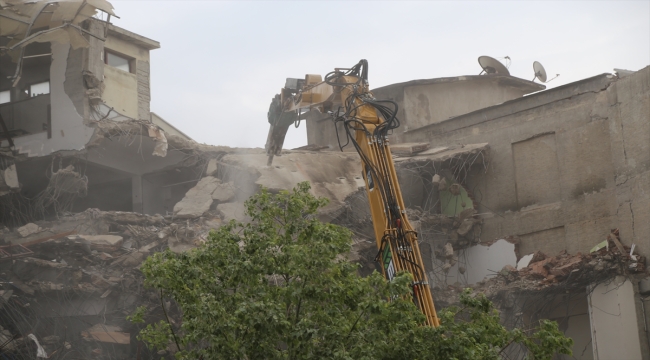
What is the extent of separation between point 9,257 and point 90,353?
7.63 ft

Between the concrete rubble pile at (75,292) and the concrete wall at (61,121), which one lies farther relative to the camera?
the concrete wall at (61,121)

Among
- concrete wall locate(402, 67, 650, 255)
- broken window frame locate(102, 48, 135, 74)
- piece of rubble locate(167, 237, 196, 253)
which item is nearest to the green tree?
piece of rubble locate(167, 237, 196, 253)

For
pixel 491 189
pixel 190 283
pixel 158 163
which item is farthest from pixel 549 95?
pixel 190 283

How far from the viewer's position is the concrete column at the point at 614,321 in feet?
56.0

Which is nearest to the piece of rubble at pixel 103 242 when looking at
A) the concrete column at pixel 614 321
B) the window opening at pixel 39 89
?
the window opening at pixel 39 89

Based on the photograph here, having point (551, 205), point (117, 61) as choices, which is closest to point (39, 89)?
point (117, 61)

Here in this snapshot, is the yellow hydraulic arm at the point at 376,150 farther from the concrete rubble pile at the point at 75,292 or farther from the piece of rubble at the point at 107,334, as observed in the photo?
the piece of rubble at the point at 107,334

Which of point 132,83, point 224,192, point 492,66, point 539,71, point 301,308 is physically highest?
point 492,66

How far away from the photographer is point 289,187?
709 inches

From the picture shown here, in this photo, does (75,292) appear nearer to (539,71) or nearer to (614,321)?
(614,321)

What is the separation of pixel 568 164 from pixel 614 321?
3.89 meters

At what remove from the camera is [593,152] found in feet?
61.9

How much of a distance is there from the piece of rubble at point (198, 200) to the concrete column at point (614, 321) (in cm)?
836

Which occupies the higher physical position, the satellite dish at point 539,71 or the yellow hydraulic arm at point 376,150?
the satellite dish at point 539,71
